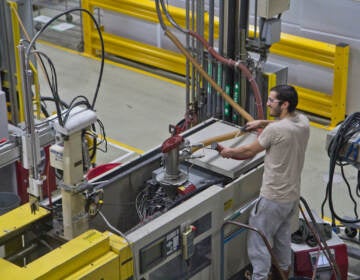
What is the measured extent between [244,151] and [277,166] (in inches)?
10.4

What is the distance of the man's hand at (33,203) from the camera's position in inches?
201

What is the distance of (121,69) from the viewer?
10.9 meters

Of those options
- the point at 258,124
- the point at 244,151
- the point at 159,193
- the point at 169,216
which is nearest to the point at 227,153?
the point at 244,151

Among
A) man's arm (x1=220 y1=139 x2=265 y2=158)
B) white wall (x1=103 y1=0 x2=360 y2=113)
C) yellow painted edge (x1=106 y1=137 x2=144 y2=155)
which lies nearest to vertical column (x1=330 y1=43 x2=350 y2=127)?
white wall (x1=103 y1=0 x2=360 y2=113)

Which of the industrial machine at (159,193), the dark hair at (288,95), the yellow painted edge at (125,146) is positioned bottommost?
the yellow painted edge at (125,146)

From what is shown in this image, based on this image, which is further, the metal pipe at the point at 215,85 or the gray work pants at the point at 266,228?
the metal pipe at the point at 215,85

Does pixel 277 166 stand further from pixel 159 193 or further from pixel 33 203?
pixel 33 203

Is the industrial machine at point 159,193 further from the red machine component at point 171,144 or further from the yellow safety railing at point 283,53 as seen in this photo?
the yellow safety railing at point 283,53

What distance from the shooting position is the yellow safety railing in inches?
356

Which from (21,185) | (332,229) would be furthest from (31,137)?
(332,229)

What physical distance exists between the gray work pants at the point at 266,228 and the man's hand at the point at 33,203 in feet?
5.31

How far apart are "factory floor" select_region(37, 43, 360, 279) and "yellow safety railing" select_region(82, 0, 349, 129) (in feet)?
0.71

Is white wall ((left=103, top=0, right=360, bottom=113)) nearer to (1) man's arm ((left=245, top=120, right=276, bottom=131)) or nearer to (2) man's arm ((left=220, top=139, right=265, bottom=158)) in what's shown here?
(1) man's arm ((left=245, top=120, right=276, bottom=131))

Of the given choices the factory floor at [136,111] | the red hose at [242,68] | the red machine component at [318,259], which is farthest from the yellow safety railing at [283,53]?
the red machine component at [318,259]
